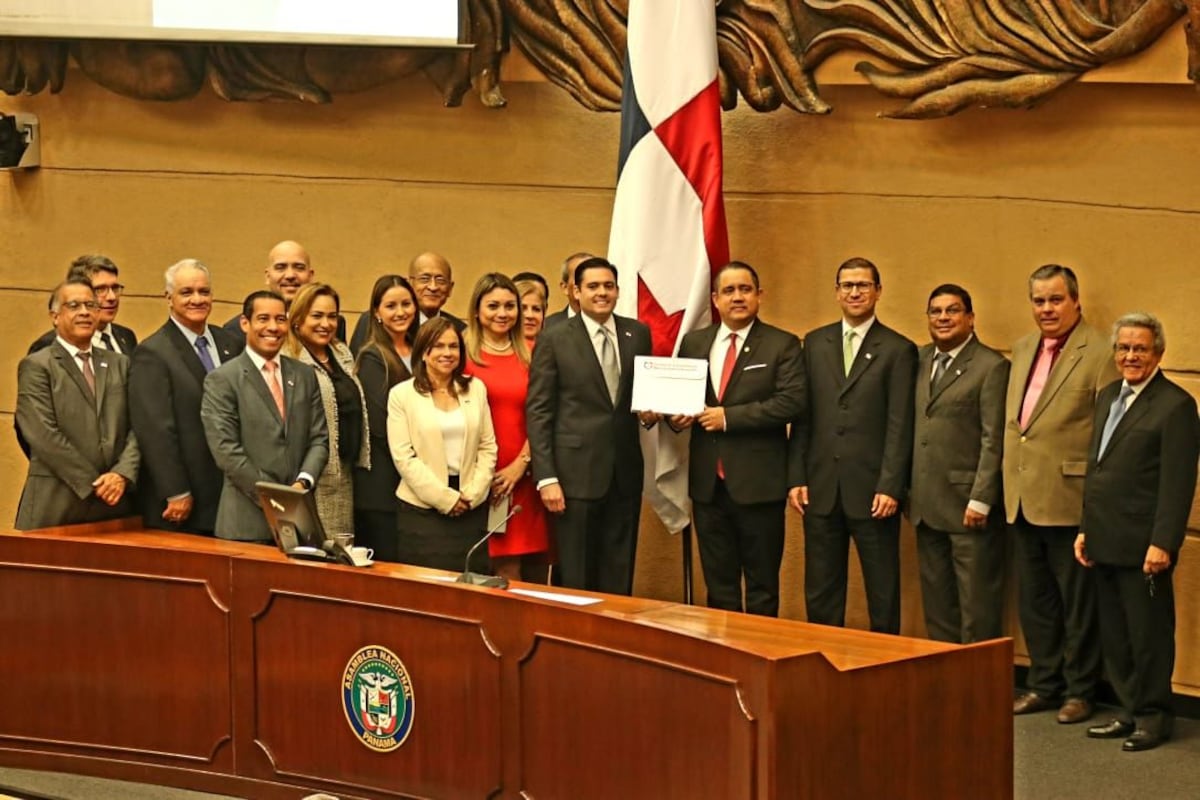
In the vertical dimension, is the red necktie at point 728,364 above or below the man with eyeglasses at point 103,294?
below

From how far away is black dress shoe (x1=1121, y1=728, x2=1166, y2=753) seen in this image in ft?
18.5

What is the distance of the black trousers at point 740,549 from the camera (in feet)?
21.1

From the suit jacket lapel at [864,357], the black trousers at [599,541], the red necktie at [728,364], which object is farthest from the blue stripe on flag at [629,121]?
the black trousers at [599,541]

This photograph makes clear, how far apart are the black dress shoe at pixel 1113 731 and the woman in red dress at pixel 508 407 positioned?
6.50 feet

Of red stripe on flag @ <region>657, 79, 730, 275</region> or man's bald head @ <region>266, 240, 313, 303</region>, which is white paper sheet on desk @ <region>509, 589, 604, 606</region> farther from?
man's bald head @ <region>266, 240, 313, 303</region>

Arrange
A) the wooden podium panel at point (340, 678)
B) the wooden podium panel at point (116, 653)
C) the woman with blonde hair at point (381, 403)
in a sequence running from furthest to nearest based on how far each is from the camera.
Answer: the woman with blonde hair at point (381, 403) → the wooden podium panel at point (116, 653) → the wooden podium panel at point (340, 678)

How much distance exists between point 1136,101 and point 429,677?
324 cm

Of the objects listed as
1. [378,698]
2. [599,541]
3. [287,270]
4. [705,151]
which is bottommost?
[378,698]

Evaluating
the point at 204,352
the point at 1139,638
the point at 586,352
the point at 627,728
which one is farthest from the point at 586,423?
the point at 627,728

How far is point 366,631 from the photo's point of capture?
492 centimetres

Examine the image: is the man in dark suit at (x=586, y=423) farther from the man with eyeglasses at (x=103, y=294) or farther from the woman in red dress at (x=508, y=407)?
the man with eyeglasses at (x=103, y=294)

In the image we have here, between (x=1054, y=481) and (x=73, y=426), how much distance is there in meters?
3.26

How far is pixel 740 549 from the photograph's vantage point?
21.5ft

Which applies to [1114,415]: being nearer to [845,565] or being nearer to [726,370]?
[845,565]
